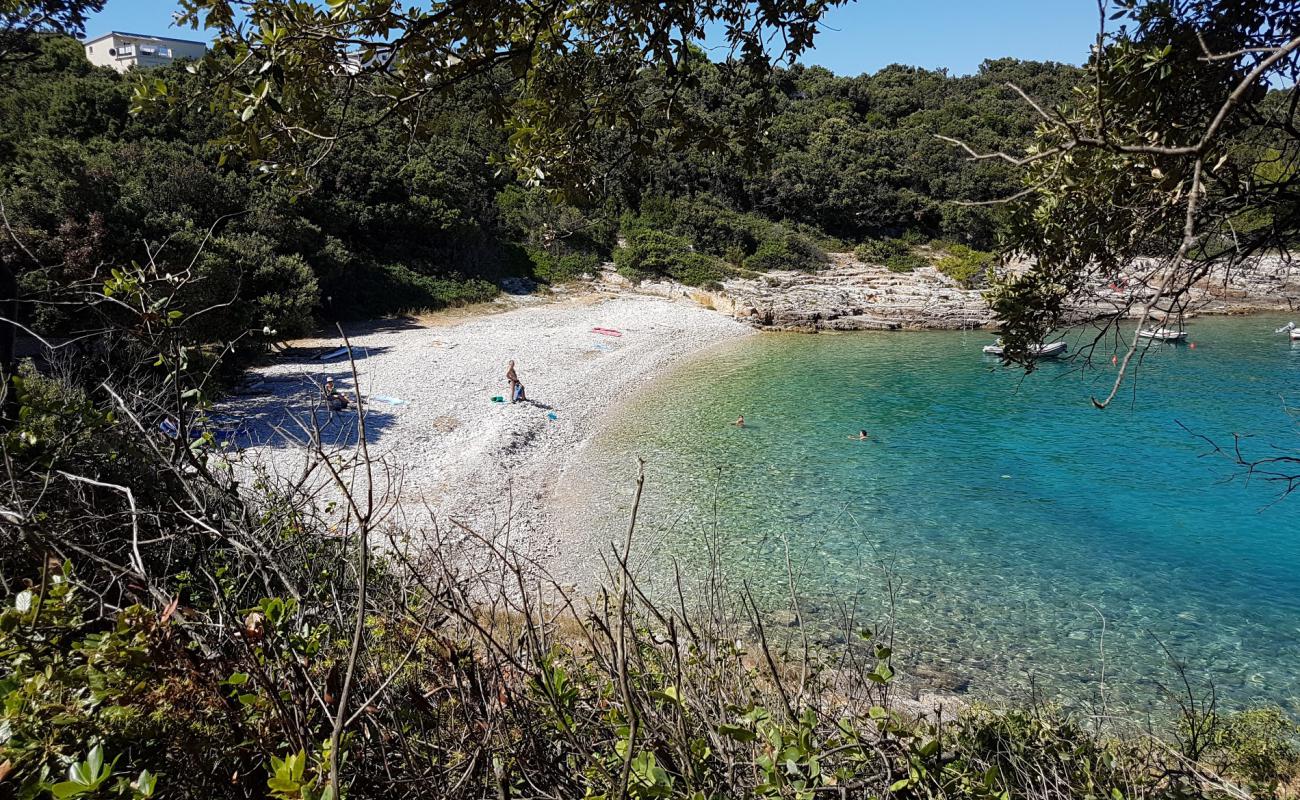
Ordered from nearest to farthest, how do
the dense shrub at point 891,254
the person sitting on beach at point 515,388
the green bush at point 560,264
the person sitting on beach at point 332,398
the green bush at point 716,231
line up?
the person sitting on beach at point 332,398
the person sitting on beach at point 515,388
the green bush at point 560,264
the green bush at point 716,231
the dense shrub at point 891,254

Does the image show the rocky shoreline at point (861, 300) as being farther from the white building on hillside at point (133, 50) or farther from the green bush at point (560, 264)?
the white building on hillside at point (133, 50)

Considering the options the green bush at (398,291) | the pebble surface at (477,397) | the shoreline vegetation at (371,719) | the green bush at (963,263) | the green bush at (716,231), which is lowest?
the pebble surface at (477,397)

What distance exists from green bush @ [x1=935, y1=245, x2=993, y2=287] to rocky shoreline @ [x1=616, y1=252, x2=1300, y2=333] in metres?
0.59

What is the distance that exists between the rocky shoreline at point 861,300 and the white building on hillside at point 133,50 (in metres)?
46.6

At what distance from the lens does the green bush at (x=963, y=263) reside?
37344 mm

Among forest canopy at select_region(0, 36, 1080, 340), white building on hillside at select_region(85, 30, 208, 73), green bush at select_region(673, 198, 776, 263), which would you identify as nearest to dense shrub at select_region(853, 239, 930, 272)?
forest canopy at select_region(0, 36, 1080, 340)

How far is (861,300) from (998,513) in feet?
76.3

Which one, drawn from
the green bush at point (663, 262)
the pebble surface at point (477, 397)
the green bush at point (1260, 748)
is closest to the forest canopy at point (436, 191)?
the green bush at point (663, 262)

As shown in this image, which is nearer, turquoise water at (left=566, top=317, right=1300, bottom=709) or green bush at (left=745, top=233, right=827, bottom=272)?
turquoise water at (left=566, top=317, right=1300, bottom=709)

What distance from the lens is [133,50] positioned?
183 ft

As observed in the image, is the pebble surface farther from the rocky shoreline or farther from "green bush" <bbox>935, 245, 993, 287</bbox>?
"green bush" <bbox>935, 245, 993, 287</bbox>

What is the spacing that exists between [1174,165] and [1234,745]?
18.1 ft

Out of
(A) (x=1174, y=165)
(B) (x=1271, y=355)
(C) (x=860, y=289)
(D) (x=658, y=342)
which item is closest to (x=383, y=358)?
(D) (x=658, y=342)

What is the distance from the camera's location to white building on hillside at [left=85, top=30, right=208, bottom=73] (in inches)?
2094
